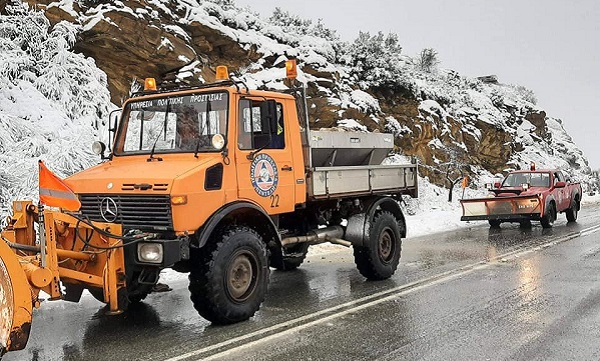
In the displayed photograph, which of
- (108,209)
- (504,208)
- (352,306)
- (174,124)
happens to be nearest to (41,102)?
(174,124)

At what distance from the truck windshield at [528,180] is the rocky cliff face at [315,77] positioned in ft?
20.9

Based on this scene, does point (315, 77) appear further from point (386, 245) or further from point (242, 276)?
point (242, 276)

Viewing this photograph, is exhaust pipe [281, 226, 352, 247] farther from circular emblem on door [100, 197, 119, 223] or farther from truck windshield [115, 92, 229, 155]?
circular emblem on door [100, 197, 119, 223]

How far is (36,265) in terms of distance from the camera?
4.88 m

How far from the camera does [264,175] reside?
668cm

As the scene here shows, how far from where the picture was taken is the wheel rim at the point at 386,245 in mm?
8594

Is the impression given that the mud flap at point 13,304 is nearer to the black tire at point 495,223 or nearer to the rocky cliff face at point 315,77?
the rocky cliff face at point 315,77

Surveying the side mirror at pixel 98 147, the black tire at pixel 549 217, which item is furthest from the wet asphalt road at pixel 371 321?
the black tire at pixel 549 217

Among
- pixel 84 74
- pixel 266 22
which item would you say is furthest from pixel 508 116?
pixel 84 74

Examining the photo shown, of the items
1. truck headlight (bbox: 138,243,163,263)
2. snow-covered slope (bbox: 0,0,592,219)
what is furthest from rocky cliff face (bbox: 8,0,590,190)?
truck headlight (bbox: 138,243,163,263)

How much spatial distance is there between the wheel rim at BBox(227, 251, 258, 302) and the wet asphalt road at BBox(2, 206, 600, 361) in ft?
1.05

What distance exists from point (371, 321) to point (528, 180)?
11377 millimetres

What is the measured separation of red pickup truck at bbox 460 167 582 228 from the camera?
1446cm

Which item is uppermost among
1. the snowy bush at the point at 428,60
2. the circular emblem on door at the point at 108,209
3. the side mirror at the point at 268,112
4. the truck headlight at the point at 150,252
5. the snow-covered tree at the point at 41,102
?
the snowy bush at the point at 428,60
